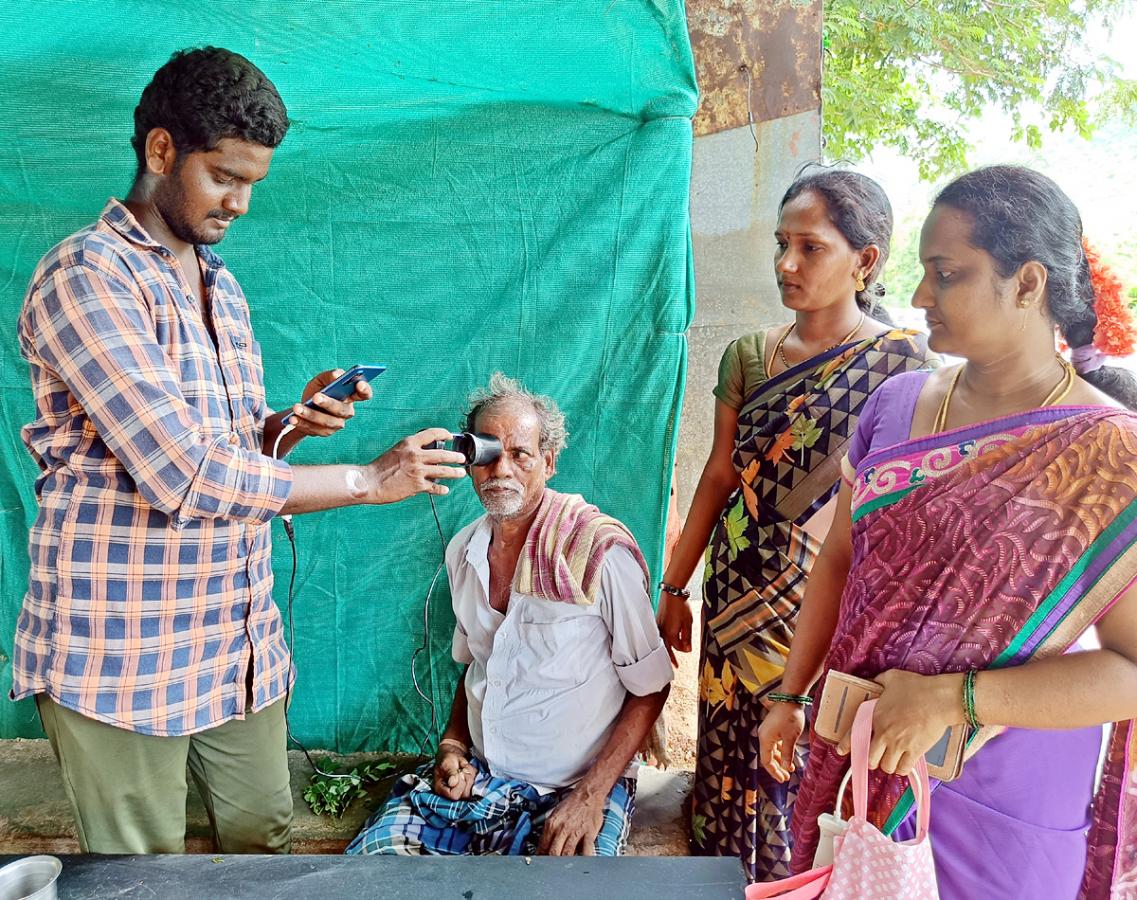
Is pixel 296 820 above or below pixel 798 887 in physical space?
below

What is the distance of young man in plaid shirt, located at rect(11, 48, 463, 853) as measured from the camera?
137 centimetres

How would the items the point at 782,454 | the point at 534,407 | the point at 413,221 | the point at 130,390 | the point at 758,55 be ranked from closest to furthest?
the point at 130,390 < the point at 782,454 < the point at 534,407 < the point at 413,221 < the point at 758,55

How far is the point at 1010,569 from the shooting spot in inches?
42.2

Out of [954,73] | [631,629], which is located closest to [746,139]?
[631,629]

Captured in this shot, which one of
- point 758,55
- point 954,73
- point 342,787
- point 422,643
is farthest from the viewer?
point 954,73

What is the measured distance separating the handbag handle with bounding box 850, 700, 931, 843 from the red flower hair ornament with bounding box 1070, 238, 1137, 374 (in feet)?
1.88

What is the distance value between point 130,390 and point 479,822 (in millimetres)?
1250

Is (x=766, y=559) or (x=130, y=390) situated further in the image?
(x=766, y=559)

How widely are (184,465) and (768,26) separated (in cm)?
233

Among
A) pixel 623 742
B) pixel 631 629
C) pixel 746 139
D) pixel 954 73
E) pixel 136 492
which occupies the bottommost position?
pixel 623 742

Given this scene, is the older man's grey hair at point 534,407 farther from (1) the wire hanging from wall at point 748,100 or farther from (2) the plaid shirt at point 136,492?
(1) the wire hanging from wall at point 748,100

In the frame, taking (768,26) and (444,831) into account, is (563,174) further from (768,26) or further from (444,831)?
(444,831)

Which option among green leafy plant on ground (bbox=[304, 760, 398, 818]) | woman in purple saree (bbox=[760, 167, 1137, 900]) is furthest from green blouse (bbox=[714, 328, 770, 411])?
green leafy plant on ground (bbox=[304, 760, 398, 818])

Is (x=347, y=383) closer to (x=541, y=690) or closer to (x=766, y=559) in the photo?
(x=541, y=690)
